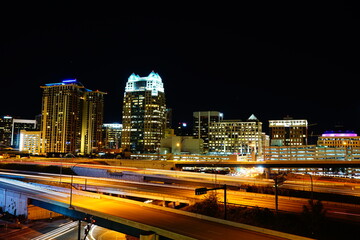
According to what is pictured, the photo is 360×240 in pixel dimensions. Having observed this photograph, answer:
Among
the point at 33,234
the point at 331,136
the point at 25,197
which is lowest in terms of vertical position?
the point at 33,234

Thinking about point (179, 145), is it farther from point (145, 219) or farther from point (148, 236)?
point (148, 236)

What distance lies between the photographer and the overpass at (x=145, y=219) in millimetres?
27391

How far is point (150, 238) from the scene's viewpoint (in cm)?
2761

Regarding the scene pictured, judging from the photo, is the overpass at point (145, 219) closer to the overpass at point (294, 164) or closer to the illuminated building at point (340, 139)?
the overpass at point (294, 164)

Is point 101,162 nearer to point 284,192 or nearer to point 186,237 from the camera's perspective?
point 284,192

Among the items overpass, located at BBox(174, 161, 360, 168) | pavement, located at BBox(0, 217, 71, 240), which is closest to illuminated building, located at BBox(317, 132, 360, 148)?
overpass, located at BBox(174, 161, 360, 168)

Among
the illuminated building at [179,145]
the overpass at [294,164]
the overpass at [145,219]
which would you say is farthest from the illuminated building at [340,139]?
the overpass at [145,219]


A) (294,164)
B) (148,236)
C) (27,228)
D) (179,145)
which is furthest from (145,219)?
(179,145)

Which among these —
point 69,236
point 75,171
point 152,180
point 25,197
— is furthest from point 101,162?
point 69,236

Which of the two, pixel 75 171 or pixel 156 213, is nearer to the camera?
pixel 156 213

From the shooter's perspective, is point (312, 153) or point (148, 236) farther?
point (312, 153)

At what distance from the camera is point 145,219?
31906 mm

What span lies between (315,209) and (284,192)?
71.3 ft

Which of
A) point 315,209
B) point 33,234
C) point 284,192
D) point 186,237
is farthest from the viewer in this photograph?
point 284,192
